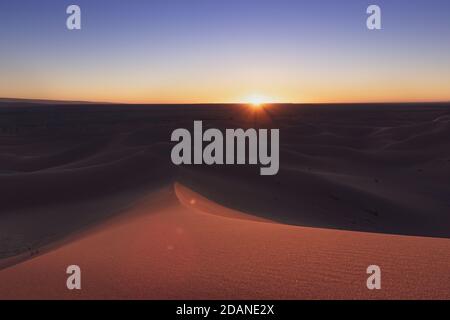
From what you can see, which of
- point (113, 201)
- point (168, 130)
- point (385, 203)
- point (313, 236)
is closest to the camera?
point (313, 236)

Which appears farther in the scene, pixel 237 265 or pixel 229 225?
pixel 229 225

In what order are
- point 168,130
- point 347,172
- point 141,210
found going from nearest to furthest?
point 141,210 → point 347,172 → point 168,130

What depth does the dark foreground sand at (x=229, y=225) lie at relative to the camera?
3.80 m

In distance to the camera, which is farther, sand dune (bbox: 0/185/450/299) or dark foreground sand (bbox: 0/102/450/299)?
dark foreground sand (bbox: 0/102/450/299)

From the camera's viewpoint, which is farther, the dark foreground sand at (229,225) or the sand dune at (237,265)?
the dark foreground sand at (229,225)

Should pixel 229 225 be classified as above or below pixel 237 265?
above

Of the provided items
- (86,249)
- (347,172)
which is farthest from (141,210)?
(347,172)

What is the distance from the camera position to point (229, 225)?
646 centimetres

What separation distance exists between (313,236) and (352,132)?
1575 inches

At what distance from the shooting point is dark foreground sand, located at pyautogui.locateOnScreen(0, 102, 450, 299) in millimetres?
3803
